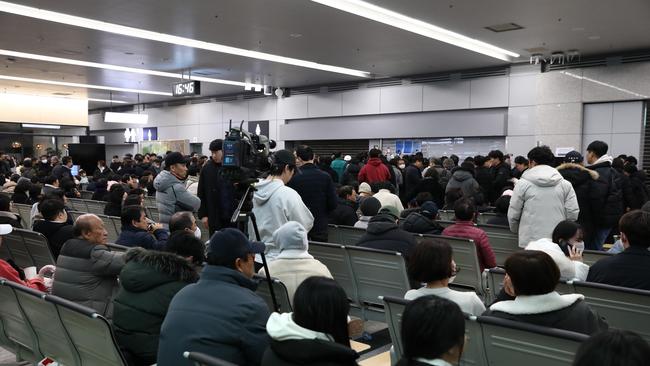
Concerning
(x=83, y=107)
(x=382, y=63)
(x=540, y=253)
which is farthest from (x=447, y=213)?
(x=83, y=107)

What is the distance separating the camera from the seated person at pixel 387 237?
4078 mm

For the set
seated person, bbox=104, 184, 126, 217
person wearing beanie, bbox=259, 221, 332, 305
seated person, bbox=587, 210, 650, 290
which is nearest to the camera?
seated person, bbox=587, 210, 650, 290

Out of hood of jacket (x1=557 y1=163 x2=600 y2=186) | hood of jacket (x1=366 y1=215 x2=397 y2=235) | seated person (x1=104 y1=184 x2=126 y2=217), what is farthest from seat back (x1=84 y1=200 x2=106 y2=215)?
hood of jacket (x1=557 y1=163 x2=600 y2=186)

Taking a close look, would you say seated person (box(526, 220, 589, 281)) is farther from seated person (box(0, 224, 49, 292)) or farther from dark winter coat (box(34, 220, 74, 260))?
dark winter coat (box(34, 220, 74, 260))

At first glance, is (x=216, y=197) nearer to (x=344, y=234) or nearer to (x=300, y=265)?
(x=344, y=234)

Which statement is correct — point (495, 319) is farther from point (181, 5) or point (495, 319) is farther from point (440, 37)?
point (440, 37)

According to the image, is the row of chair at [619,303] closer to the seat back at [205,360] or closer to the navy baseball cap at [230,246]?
the navy baseball cap at [230,246]

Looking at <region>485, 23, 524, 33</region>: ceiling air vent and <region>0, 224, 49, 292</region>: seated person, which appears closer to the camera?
<region>0, 224, 49, 292</region>: seated person

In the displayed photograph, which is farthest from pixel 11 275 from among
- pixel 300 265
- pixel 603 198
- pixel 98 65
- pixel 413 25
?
pixel 98 65

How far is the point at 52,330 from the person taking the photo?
2.77 metres

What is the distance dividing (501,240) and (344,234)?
1662mm

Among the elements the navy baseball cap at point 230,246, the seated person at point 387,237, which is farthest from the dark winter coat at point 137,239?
the navy baseball cap at point 230,246

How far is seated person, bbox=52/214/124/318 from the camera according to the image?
11.1ft

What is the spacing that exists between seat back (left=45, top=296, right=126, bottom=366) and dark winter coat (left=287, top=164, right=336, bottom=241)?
2.46 metres
